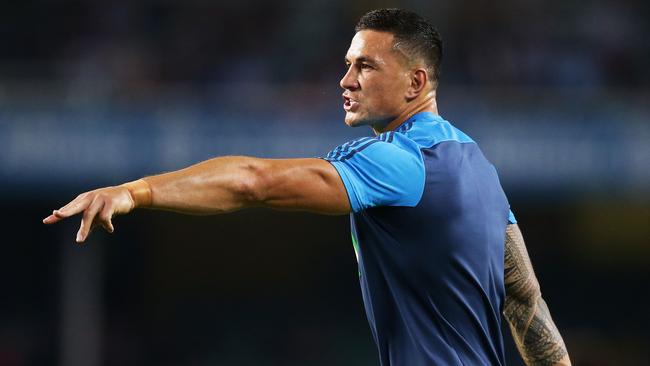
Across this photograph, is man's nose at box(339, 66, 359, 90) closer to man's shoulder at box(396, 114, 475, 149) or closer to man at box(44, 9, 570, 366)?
man at box(44, 9, 570, 366)

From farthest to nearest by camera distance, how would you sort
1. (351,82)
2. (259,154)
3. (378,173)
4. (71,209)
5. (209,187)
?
1. (259,154)
2. (351,82)
3. (378,173)
4. (209,187)
5. (71,209)

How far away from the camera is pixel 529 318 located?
494 cm

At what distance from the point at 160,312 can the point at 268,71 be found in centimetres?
347

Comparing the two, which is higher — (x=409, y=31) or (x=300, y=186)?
(x=409, y=31)

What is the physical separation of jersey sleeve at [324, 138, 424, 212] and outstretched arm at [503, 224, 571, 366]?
0.86m

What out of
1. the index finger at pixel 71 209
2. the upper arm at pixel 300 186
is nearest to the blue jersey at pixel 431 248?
the upper arm at pixel 300 186

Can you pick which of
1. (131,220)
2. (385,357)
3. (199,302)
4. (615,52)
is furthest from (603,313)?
(385,357)

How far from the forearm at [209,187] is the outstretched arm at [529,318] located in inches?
55.5

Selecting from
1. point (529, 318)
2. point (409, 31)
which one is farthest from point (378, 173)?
point (529, 318)

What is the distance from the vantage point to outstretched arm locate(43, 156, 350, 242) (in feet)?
11.8

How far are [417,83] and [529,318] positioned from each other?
109cm

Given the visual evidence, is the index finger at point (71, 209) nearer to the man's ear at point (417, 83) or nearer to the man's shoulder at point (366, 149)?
the man's shoulder at point (366, 149)

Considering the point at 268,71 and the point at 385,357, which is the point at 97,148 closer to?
the point at 268,71

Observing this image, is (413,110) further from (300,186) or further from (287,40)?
(287,40)
